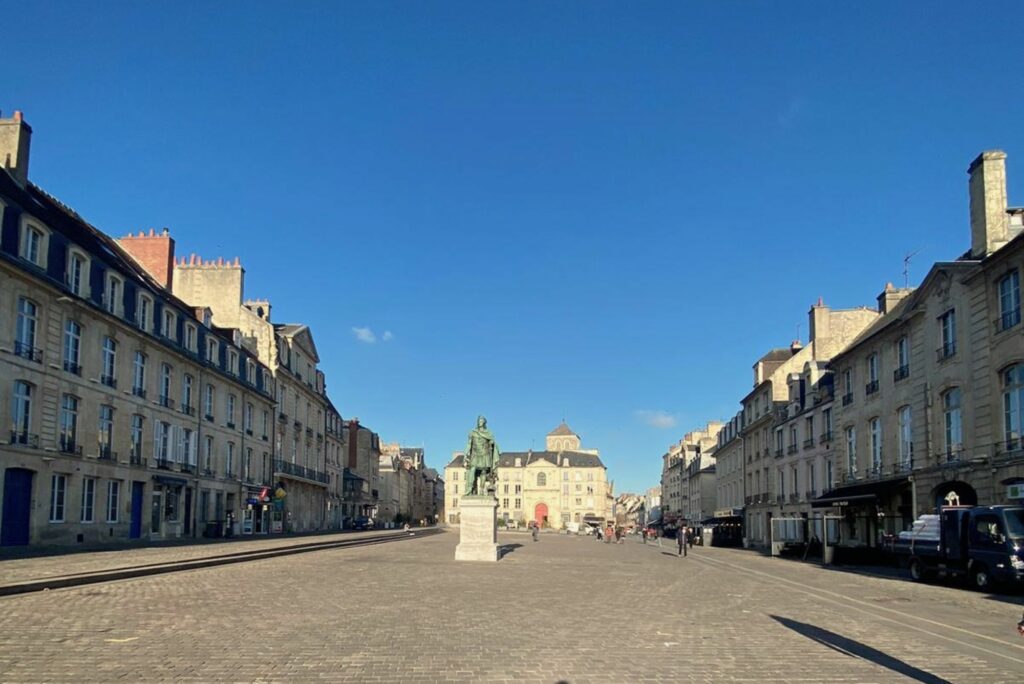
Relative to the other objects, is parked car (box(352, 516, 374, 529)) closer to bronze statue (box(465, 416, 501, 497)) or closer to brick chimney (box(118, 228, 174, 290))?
brick chimney (box(118, 228, 174, 290))

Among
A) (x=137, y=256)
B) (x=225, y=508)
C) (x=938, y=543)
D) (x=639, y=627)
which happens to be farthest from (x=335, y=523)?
(x=639, y=627)

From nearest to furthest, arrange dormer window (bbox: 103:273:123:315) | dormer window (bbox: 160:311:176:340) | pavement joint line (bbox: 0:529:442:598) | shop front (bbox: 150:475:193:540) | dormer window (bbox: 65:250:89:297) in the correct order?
pavement joint line (bbox: 0:529:442:598)
dormer window (bbox: 65:250:89:297)
dormer window (bbox: 103:273:123:315)
shop front (bbox: 150:475:193:540)
dormer window (bbox: 160:311:176:340)

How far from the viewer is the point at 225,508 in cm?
5122

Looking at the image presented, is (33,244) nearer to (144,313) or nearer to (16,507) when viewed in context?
(16,507)

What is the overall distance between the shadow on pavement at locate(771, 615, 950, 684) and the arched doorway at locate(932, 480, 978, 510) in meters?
15.8

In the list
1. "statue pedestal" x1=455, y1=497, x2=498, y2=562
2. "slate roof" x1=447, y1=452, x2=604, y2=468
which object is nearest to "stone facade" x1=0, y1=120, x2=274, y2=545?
"statue pedestal" x1=455, y1=497, x2=498, y2=562

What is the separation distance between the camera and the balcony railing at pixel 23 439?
2881cm

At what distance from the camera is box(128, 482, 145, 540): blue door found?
38278 millimetres

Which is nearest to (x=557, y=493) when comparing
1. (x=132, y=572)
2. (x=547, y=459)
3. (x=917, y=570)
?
(x=547, y=459)

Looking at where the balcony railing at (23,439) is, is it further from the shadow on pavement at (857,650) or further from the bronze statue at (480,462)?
the shadow on pavement at (857,650)

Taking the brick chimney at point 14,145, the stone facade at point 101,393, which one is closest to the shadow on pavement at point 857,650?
the stone facade at point 101,393

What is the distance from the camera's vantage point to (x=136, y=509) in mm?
38812

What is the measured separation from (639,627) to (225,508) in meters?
43.7

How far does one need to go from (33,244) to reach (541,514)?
432 feet
